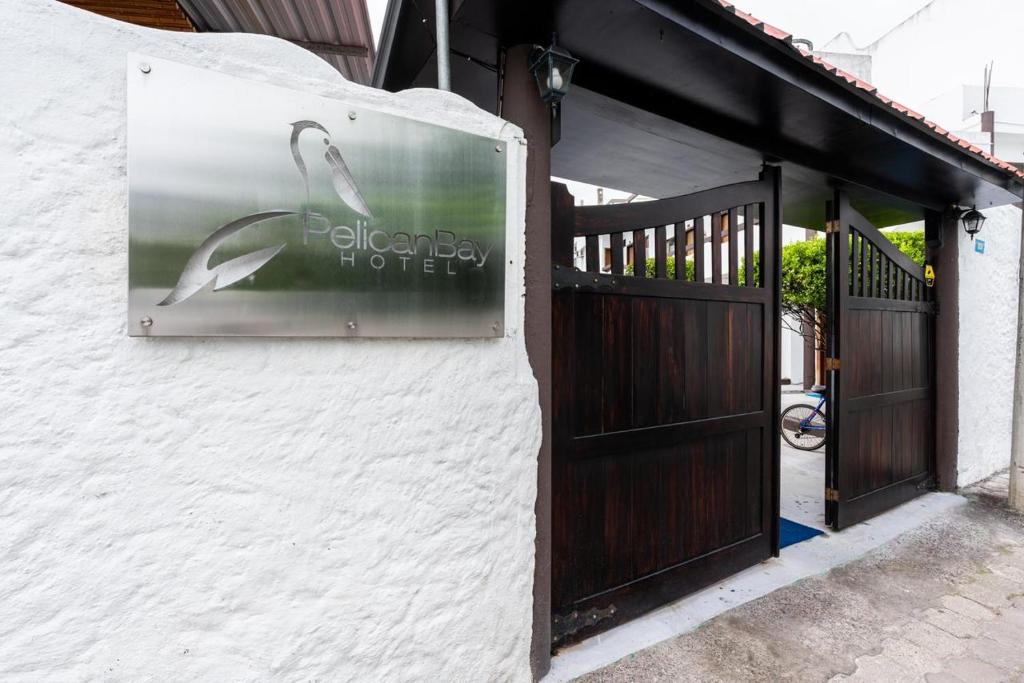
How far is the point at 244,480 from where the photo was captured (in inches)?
54.1

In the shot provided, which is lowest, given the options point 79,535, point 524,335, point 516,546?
point 516,546

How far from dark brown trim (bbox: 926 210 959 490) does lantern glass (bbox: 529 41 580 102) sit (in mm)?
4518

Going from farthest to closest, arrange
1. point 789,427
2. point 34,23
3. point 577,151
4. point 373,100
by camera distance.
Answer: point 789,427 < point 577,151 < point 373,100 < point 34,23

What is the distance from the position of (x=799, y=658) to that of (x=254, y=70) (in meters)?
3.32

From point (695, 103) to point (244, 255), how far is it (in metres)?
2.47

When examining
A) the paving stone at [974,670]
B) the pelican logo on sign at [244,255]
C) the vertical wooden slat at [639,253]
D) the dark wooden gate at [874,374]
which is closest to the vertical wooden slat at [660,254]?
the vertical wooden slat at [639,253]

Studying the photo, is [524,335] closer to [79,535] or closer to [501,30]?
[501,30]

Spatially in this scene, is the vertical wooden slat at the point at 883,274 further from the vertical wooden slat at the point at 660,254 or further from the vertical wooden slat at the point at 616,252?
the vertical wooden slat at the point at 616,252

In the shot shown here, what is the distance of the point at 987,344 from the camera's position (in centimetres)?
489

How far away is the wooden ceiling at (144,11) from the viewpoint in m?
2.34

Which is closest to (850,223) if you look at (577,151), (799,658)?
(577,151)

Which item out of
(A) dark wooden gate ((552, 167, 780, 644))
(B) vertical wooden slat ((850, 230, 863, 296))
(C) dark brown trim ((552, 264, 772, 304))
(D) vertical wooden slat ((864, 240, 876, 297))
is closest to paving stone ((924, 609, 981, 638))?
(A) dark wooden gate ((552, 167, 780, 644))

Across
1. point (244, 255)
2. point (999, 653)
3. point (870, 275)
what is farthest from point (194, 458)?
point (870, 275)

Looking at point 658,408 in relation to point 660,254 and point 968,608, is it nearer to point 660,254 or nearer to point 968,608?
point 660,254
